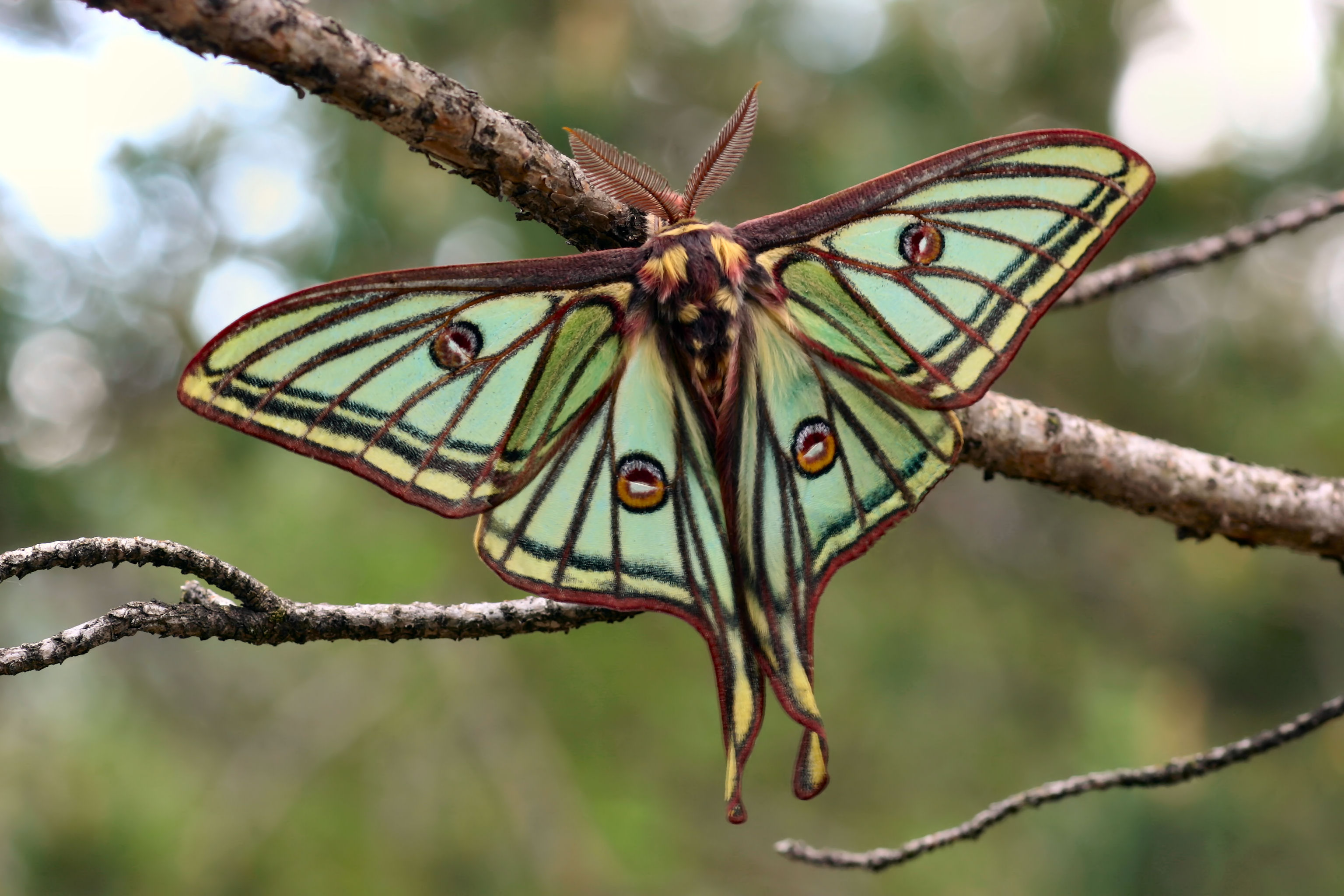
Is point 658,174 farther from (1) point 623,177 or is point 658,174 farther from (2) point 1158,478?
(2) point 1158,478

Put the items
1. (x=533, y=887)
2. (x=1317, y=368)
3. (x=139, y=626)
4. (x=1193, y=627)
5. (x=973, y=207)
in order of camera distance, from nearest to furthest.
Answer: (x=139, y=626) < (x=973, y=207) < (x=533, y=887) < (x=1317, y=368) < (x=1193, y=627)

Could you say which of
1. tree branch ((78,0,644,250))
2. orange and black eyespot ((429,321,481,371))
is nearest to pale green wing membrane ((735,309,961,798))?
tree branch ((78,0,644,250))

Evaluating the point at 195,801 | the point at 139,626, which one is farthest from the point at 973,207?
the point at 195,801

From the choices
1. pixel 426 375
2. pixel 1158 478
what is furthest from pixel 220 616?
pixel 1158 478

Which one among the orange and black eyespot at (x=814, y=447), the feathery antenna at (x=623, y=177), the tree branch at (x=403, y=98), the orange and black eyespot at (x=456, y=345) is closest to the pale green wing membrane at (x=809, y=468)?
the orange and black eyespot at (x=814, y=447)

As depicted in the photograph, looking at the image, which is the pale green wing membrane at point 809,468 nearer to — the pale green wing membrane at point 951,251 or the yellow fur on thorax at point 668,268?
the pale green wing membrane at point 951,251

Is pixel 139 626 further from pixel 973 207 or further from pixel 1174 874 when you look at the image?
pixel 1174 874
